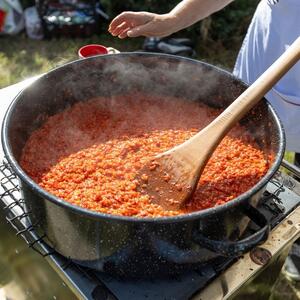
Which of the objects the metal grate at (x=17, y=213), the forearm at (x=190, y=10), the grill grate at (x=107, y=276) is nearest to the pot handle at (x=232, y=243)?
the grill grate at (x=107, y=276)

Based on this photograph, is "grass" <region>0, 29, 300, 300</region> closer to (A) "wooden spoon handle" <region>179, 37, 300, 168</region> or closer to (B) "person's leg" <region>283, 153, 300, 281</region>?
(B) "person's leg" <region>283, 153, 300, 281</region>

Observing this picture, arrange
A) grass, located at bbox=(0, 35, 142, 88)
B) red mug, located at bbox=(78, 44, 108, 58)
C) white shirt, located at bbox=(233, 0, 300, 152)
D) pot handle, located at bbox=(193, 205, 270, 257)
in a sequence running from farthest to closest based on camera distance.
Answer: grass, located at bbox=(0, 35, 142, 88) → red mug, located at bbox=(78, 44, 108, 58) → white shirt, located at bbox=(233, 0, 300, 152) → pot handle, located at bbox=(193, 205, 270, 257)

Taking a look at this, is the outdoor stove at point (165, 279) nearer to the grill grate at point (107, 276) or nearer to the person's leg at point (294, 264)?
the grill grate at point (107, 276)

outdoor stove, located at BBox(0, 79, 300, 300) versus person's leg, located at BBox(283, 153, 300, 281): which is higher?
outdoor stove, located at BBox(0, 79, 300, 300)

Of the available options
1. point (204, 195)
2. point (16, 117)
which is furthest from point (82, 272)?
point (16, 117)

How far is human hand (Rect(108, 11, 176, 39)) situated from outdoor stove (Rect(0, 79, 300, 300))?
0.90m

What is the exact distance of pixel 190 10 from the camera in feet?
7.69

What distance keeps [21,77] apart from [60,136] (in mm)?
2666

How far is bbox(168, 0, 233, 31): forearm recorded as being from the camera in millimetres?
2326

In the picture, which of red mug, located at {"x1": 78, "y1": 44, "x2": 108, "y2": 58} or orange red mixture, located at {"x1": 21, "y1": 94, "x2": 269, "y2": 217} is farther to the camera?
red mug, located at {"x1": 78, "y1": 44, "x2": 108, "y2": 58}

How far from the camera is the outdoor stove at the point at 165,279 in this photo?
68.4 inches

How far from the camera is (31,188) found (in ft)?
4.89

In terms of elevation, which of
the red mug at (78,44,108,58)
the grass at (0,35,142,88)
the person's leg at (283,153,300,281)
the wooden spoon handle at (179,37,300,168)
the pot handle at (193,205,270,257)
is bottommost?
the grass at (0,35,142,88)

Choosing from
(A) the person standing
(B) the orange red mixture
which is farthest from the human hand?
(B) the orange red mixture
